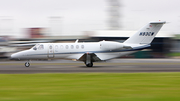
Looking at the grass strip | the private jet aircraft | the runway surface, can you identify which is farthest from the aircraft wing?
the grass strip

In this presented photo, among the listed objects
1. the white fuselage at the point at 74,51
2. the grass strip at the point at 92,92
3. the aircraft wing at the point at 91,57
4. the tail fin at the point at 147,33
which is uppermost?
the tail fin at the point at 147,33

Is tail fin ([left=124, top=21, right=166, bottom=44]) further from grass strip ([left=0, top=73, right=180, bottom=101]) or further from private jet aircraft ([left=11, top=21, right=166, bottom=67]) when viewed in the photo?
grass strip ([left=0, top=73, right=180, bottom=101])

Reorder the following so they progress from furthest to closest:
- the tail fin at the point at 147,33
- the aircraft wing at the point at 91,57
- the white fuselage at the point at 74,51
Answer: the tail fin at the point at 147,33, the white fuselage at the point at 74,51, the aircraft wing at the point at 91,57

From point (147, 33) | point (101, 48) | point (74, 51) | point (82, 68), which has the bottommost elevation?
point (82, 68)

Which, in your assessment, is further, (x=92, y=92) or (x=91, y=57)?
(x=91, y=57)

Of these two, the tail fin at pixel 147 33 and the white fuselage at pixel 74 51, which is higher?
the tail fin at pixel 147 33

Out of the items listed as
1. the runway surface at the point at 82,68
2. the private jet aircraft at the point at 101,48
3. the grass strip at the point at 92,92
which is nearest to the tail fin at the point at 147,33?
the private jet aircraft at the point at 101,48

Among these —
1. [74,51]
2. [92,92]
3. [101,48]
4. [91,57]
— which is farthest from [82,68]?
[92,92]

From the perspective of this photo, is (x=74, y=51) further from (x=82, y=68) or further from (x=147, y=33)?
(x=147, y=33)

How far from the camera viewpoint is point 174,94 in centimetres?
953

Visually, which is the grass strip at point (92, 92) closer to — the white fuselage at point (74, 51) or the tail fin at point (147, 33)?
the white fuselage at point (74, 51)

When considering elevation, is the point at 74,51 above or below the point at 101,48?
below

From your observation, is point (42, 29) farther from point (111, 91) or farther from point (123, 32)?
point (111, 91)

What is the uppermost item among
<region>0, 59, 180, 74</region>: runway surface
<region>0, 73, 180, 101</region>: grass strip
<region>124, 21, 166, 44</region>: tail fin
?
<region>124, 21, 166, 44</region>: tail fin
